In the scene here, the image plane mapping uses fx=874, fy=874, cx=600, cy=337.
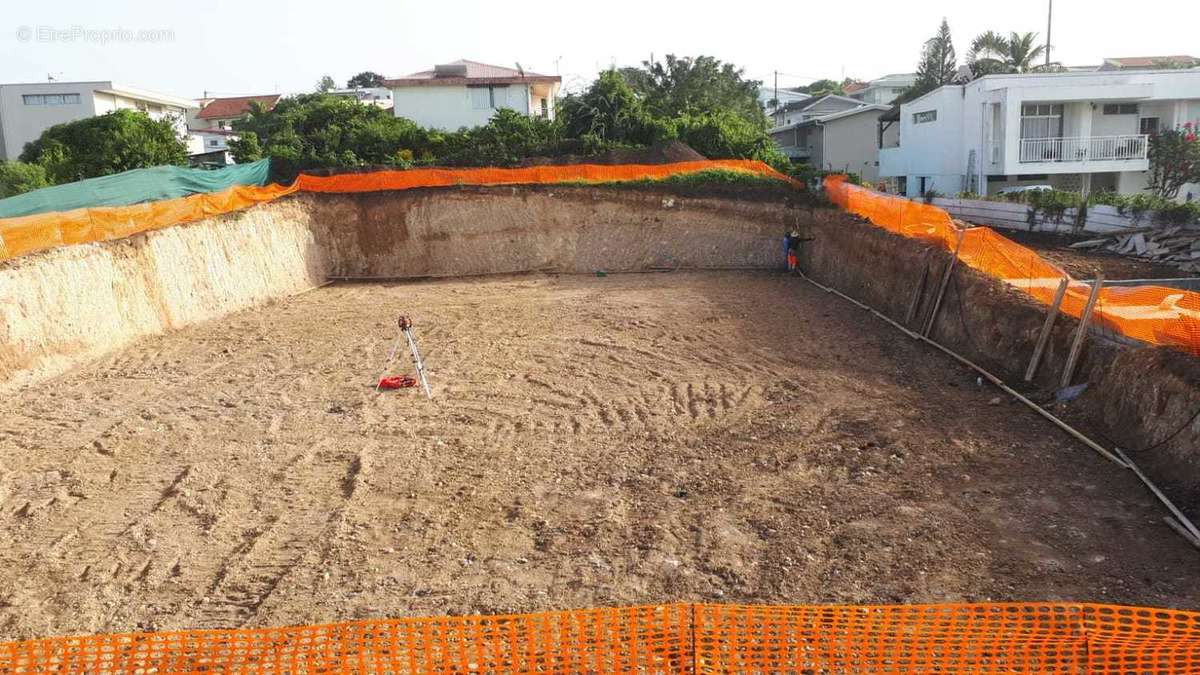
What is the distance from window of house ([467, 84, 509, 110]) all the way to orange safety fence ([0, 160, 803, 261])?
1616 centimetres

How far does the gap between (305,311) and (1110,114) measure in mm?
27363

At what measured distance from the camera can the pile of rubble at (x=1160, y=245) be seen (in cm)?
1757

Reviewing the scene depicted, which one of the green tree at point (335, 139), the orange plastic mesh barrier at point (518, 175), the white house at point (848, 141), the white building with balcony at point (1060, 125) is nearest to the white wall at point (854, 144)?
the white house at point (848, 141)

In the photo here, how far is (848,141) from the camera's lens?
144ft

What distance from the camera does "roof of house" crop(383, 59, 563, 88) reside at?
39.6 metres

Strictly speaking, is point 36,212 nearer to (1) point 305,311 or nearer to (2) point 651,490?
(1) point 305,311

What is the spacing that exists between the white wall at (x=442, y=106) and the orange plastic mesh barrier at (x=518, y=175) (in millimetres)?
15734

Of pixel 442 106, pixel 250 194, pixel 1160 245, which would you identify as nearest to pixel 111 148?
pixel 250 194

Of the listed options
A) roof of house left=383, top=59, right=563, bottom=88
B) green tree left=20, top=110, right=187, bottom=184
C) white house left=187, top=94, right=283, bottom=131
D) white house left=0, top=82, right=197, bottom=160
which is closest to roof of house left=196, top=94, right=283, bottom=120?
white house left=187, top=94, right=283, bottom=131

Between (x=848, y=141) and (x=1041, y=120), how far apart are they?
14769 millimetres

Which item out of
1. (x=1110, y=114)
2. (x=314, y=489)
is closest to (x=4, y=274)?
(x=314, y=489)

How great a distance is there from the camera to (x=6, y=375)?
12617mm

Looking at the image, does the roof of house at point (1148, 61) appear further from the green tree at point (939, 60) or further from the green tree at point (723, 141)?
the green tree at point (723, 141)

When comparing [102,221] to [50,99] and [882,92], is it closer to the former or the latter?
[50,99]
